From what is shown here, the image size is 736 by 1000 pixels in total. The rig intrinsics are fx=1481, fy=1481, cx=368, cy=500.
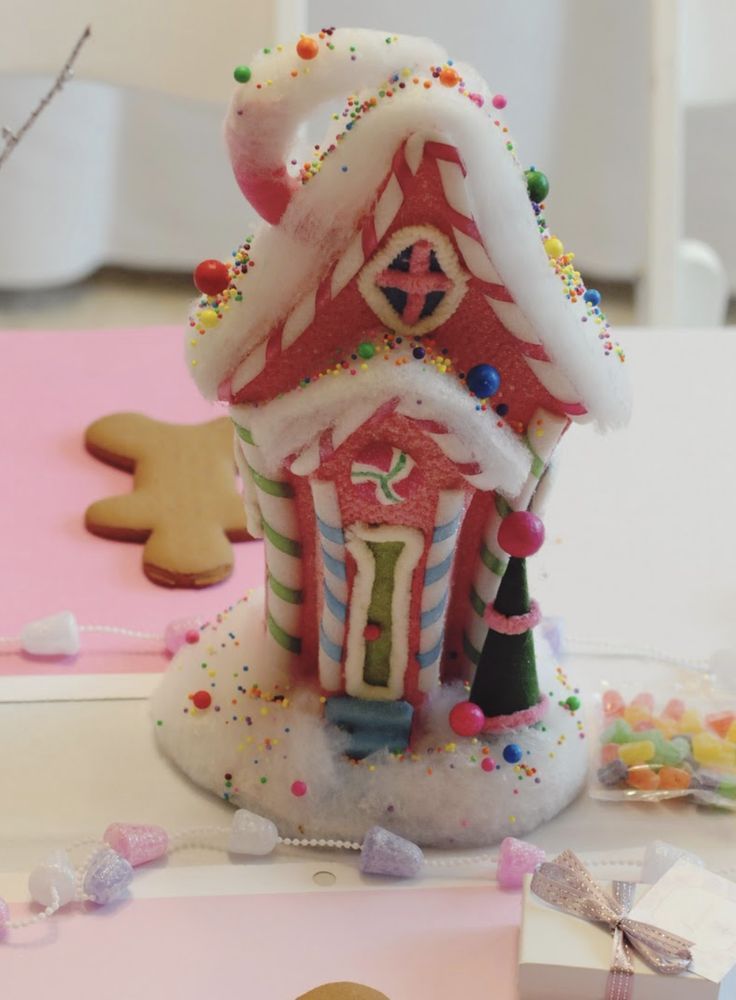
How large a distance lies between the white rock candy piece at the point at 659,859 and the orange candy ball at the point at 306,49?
498mm

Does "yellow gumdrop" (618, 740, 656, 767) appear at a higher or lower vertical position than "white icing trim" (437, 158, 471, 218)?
lower

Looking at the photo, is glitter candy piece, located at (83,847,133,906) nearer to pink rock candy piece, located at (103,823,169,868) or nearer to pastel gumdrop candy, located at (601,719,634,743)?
pink rock candy piece, located at (103,823,169,868)

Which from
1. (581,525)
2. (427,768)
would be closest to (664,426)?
(581,525)

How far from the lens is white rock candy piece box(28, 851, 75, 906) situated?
0.86 meters

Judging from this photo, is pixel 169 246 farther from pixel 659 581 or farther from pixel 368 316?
pixel 368 316

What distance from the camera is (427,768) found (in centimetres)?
91

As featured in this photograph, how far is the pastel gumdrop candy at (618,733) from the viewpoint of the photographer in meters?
0.98

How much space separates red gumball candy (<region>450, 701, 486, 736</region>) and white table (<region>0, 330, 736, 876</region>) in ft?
0.27

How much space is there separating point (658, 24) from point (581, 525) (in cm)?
82

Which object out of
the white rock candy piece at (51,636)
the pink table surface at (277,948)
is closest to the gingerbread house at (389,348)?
the pink table surface at (277,948)

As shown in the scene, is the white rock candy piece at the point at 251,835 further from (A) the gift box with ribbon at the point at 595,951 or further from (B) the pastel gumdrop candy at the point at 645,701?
(B) the pastel gumdrop candy at the point at 645,701

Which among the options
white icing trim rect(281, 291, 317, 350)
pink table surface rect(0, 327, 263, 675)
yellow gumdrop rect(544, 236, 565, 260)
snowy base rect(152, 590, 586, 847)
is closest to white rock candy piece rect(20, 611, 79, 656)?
pink table surface rect(0, 327, 263, 675)

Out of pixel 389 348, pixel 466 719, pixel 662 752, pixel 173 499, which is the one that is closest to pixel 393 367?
pixel 389 348

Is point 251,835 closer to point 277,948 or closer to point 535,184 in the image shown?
point 277,948
